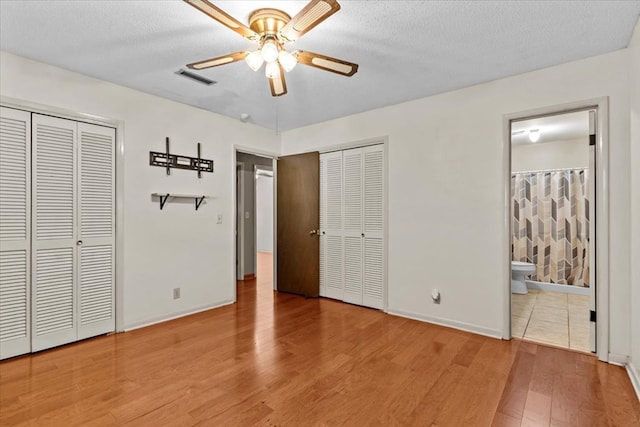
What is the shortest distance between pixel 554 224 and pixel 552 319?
2.10 metres

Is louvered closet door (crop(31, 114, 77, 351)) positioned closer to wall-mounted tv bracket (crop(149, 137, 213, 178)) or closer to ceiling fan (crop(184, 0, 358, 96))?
wall-mounted tv bracket (crop(149, 137, 213, 178))

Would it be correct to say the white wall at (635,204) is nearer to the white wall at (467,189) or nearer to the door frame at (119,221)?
the white wall at (467,189)

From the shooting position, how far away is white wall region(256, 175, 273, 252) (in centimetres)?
959

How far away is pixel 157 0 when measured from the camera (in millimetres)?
1862

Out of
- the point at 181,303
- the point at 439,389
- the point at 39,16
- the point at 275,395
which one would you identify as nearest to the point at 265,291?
the point at 181,303

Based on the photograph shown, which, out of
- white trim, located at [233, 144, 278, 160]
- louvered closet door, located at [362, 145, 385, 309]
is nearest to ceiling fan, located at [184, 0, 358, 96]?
louvered closet door, located at [362, 145, 385, 309]

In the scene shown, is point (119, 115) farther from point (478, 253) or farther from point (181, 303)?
point (478, 253)

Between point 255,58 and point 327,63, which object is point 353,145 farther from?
point 255,58

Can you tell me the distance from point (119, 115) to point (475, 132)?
3.64 m

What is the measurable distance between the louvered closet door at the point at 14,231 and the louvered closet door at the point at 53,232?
5 cm

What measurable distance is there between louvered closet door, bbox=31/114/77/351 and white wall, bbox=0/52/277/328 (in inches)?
12.4

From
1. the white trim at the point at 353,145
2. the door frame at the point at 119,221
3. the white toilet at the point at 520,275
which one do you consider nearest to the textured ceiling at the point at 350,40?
the door frame at the point at 119,221

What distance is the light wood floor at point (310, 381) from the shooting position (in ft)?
6.12

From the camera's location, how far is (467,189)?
3.18m
